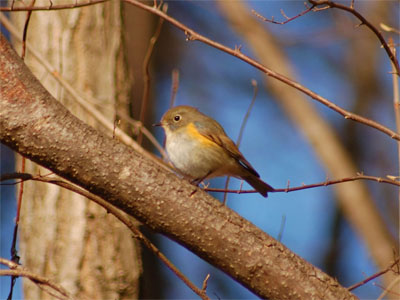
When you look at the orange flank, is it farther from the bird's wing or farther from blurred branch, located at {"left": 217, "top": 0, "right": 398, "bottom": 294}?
blurred branch, located at {"left": 217, "top": 0, "right": 398, "bottom": 294}

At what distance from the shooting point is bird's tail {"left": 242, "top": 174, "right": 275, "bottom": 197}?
3916 millimetres

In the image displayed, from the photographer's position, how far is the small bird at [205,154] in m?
3.95

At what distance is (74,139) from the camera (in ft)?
8.11

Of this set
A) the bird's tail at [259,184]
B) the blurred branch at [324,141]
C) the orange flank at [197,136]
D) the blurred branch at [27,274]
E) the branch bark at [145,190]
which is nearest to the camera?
the blurred branch at [27,274]

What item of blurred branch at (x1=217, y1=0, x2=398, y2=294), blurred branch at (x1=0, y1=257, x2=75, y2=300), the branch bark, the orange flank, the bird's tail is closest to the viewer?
blurred branch at (x1=0, y1=257, x2=75, y2=300)

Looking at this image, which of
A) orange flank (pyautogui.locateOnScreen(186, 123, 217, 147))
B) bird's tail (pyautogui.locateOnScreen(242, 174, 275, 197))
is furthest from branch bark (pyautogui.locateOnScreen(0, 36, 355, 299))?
orange flank (pyautogui.locateOnScreen(186, 123, 217, 147))

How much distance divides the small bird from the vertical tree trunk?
0.56 m

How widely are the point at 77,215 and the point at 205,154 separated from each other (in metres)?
0.96

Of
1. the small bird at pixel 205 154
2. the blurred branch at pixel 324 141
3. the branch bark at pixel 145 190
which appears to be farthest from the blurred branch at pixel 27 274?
the blurred branch at pixel 324 141

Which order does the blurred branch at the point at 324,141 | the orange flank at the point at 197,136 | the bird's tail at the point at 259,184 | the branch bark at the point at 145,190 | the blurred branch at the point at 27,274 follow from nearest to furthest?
the blurred branch at the point at 27,274 < the branch bark at the point at 145,190 < the bird's tail at the point at 259,184 < the orange flank at the point at 197,136 < the blurred branch at the point at 324,141

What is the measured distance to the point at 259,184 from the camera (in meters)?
4.05

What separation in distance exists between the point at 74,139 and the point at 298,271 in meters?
1.17

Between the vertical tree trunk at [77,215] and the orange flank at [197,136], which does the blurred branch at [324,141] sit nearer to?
the orange flank at [197,136]

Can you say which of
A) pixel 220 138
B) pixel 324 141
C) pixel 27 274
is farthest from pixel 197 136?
pixel 324 141
